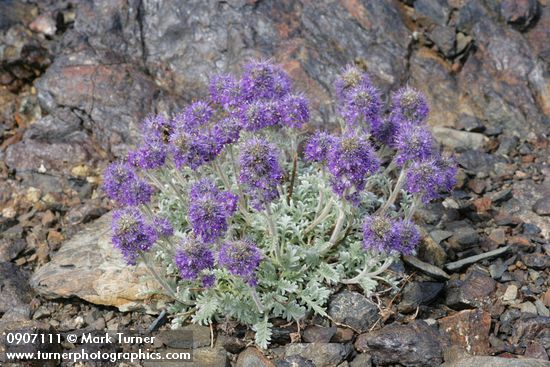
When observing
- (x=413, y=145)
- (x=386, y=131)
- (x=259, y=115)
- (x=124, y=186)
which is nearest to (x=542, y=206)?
(x=386, y=131)

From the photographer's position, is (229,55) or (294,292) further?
(229,55)

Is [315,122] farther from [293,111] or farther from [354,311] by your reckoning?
[354,311]

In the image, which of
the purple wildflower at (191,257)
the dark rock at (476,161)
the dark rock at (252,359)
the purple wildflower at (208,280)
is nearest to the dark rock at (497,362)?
the dark rock at (252,359)

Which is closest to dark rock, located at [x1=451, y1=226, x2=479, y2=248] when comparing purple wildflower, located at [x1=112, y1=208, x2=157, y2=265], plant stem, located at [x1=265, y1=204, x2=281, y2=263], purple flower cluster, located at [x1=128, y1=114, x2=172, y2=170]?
plant stem, located at [x1=265, y1=204, x2=281, y2=263]

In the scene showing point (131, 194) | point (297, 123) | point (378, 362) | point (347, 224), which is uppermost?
point (297, 123)

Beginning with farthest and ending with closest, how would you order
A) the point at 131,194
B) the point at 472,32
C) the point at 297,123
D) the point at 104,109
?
the point at 472,32 → the point at 104,109 → the point at 297,123 → the point at 131,194

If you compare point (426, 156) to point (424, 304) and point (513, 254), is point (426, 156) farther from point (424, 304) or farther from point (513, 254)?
point (513, 254)

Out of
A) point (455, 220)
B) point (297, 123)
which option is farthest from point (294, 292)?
point (455, 220)
